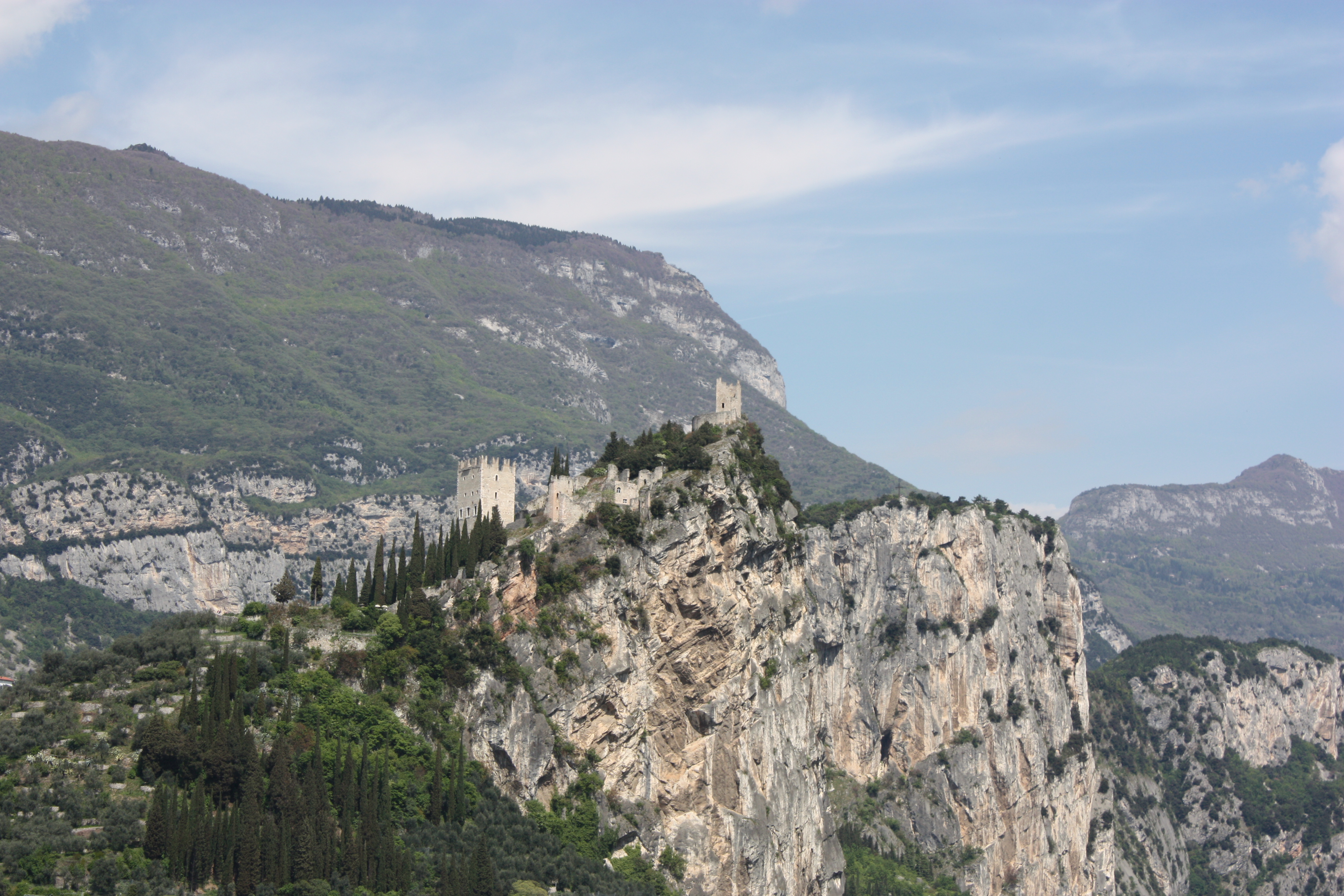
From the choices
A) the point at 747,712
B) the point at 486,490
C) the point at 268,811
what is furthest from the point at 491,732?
the point at 486,490

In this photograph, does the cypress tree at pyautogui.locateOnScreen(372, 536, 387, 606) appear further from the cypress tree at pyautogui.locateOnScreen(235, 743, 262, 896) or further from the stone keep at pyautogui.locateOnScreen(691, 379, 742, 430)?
the stone keep at pyautogui.locateOnScreen(691, 379, 742, 430)

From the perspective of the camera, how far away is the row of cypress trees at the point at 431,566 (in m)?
112

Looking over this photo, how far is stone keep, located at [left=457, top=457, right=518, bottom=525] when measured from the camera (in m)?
127

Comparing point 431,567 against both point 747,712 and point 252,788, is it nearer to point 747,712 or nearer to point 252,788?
point 747,712

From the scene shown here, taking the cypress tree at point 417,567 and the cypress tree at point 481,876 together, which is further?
the cypress tree at point 417,567

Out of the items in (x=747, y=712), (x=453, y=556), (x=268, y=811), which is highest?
(x=453, y=556)

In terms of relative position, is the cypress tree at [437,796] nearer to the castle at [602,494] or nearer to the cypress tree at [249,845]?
the cypress tree at [249,845]

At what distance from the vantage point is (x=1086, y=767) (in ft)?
656

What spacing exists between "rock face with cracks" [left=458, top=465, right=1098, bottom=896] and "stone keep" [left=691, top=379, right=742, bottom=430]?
10231 mm

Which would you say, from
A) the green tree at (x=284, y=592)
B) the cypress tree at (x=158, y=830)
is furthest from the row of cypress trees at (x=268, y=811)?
the green tree at (x=284, y=592)

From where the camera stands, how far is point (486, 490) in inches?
5005

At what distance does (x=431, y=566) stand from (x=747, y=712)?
80.8ft

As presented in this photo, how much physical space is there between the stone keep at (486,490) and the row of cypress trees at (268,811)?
3289 centimetres

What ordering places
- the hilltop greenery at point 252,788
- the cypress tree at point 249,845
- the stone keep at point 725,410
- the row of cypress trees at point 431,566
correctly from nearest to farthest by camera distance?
1. the hilltop greenery at point 252,788
2. the cypress tree at point 249,845
3. the row of cypress trees at point 431,566
4. the stone keep at point 725,410
